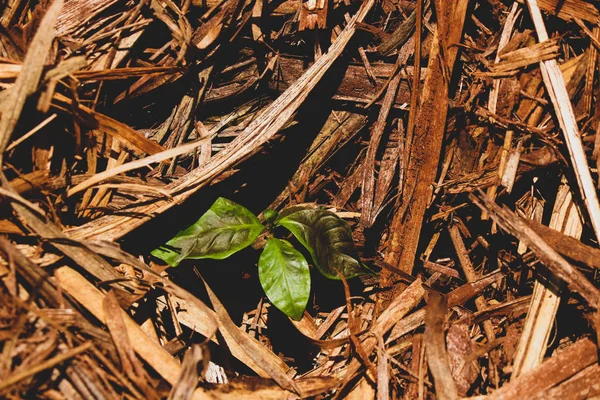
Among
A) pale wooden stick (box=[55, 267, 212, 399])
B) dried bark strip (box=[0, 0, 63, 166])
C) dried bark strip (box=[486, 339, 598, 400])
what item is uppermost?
dried bark strip (box=[0, 0, 63, 166])

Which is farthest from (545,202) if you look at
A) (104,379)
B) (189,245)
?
(104,379)

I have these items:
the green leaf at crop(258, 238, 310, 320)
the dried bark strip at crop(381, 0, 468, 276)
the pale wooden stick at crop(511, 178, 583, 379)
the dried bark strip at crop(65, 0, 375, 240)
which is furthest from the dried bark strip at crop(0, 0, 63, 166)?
the pale wooden stick at crop(511, 178, 583, 379)

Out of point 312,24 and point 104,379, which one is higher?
point 312,24

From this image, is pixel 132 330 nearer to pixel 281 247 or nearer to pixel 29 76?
pixel 281 247

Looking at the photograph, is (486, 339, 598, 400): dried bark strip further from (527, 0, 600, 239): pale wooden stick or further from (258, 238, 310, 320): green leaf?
(258, 238, 310, 320): green leaf

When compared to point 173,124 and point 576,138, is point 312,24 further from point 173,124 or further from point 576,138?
point 576,138

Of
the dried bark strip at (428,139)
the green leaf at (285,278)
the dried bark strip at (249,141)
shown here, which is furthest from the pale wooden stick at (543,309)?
the dried bark strip at (249,141)

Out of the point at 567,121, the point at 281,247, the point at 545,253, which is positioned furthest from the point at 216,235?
the point at 567,121
